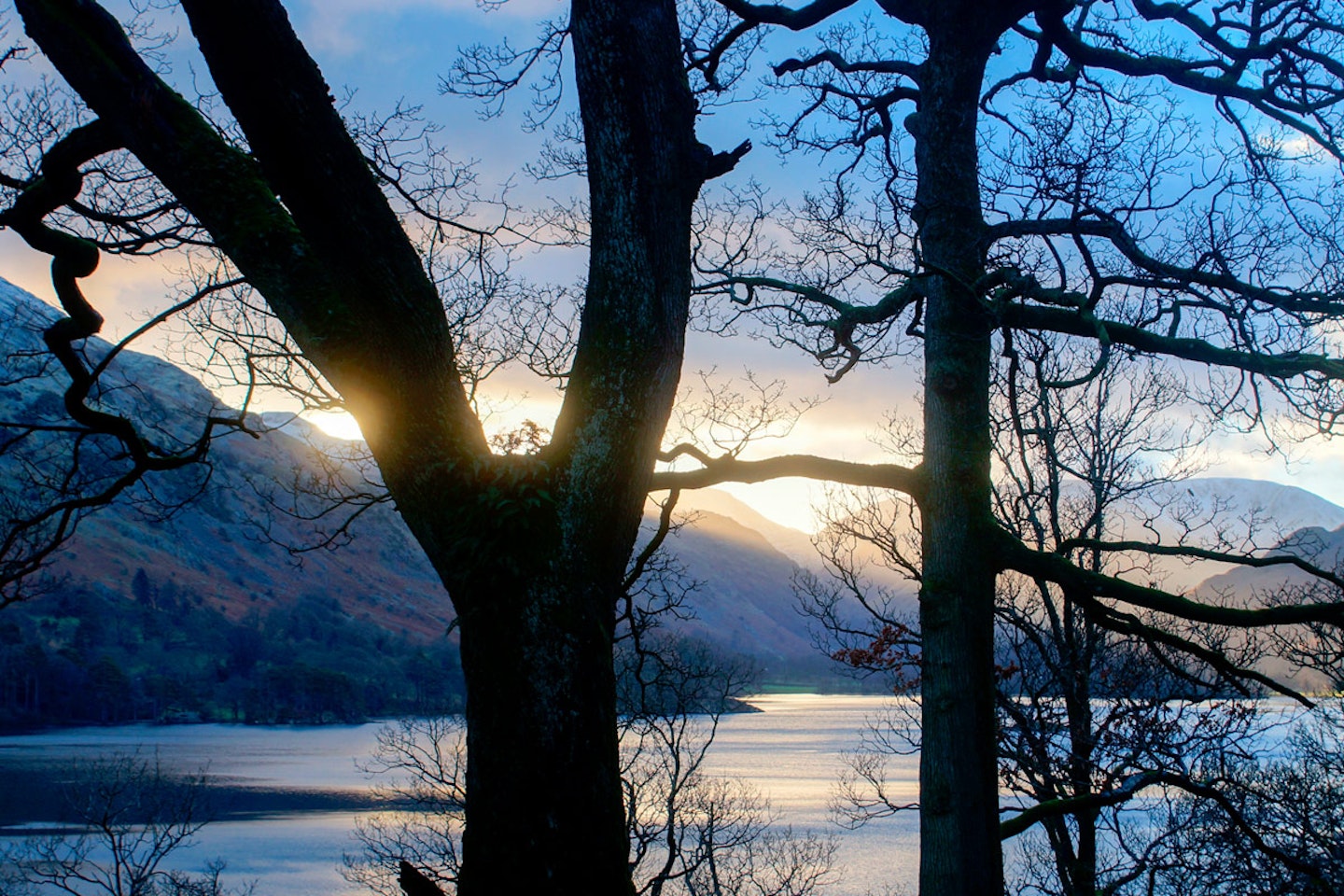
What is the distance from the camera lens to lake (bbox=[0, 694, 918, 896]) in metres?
40.1

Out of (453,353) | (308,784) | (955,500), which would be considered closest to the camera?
(453,353)

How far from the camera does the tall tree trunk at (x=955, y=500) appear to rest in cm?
513

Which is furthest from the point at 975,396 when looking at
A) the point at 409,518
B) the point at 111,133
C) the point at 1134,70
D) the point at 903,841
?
the point at 903,841

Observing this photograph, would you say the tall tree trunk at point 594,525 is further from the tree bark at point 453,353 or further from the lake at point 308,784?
the lake at point 308,784

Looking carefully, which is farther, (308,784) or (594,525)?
(308,784)

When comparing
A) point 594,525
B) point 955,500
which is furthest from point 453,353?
point 955,500

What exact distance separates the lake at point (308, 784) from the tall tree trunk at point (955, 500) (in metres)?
31.8

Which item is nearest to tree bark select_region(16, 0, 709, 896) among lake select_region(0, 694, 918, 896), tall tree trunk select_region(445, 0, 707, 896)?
tall tree trunk select_region(445, 0, 707, 896)

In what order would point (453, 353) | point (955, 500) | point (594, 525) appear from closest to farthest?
point (594, 525)
point (453, 353)
point (955, 500)

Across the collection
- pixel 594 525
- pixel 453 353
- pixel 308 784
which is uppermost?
pixel 453 353

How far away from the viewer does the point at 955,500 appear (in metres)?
5.64

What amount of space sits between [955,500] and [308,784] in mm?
68161

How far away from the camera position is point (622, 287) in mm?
3076

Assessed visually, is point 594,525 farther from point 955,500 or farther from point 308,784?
point 308,784
